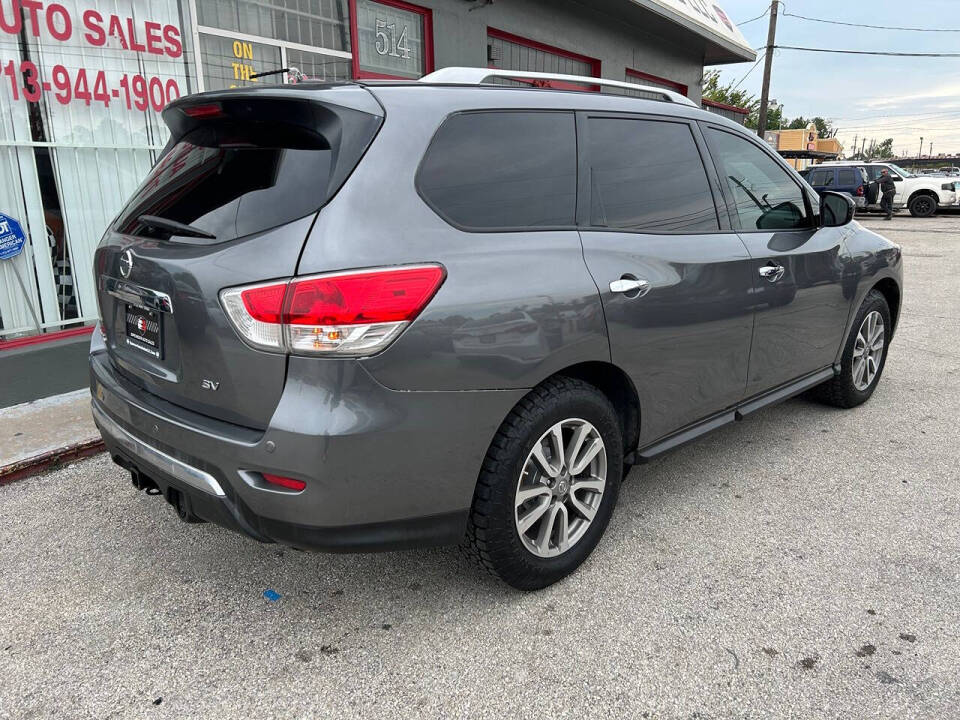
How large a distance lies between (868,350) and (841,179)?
806 inches

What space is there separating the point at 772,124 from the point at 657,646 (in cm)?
7403

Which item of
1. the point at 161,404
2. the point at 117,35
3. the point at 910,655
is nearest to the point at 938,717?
the point at 910,655

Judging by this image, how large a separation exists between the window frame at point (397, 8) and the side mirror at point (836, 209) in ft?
15.1

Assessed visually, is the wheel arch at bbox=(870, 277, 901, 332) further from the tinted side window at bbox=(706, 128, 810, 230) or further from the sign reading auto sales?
the sign reading auto sales

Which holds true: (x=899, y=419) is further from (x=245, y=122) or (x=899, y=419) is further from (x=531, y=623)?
(x=245, y=122)

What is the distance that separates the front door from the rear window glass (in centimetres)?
206

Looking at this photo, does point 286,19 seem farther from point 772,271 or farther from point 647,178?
point 772,271

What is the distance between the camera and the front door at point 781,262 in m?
3.39

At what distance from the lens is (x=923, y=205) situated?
24.3m

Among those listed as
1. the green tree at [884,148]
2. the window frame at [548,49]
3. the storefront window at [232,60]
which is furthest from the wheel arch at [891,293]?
the green tree at [884,148]

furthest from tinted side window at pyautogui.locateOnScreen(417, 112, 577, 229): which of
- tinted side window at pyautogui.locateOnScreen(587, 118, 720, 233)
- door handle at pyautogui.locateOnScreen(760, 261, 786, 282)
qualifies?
door handle at pyautogui.locateOnScreen(760, 261, 786, 282)

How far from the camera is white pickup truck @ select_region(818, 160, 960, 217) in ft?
77.5

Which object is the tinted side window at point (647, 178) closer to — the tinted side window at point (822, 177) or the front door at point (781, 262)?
the front door at point (781, 262)

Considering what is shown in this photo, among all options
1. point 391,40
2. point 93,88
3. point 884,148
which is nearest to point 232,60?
point 93,88
